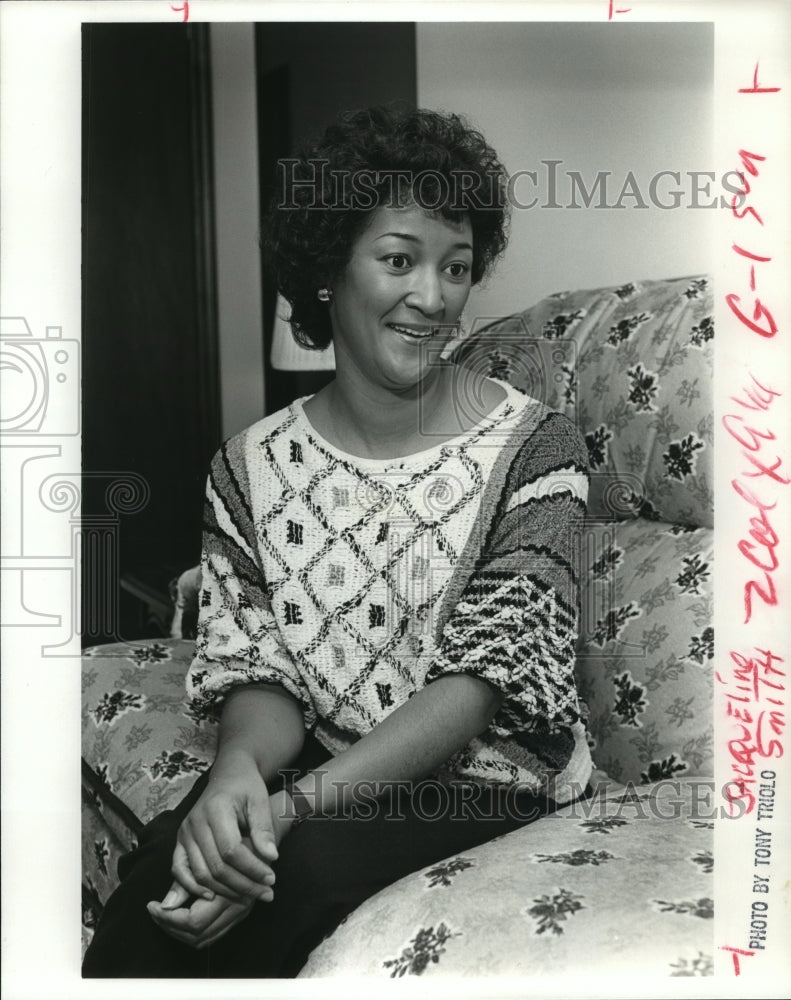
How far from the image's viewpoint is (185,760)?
1.22 metres

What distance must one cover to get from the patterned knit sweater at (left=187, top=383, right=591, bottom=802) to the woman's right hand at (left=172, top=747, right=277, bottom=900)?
144mm

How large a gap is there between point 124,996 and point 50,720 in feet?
0.86

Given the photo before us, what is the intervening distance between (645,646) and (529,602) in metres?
0.21

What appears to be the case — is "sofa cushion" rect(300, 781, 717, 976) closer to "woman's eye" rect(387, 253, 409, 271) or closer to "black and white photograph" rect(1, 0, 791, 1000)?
"black and white photograph" rect(1, 0, 791, 1000)

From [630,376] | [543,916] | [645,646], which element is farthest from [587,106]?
[543,916]

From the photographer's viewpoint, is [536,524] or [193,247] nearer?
[536,524]

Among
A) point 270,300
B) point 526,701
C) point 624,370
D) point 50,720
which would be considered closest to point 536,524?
point 526,701

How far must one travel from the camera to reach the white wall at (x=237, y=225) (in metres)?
1.14

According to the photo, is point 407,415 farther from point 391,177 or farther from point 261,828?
point 261,828

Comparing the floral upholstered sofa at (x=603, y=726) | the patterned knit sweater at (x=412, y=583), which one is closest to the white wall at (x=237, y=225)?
the patterned knit sweater at (x=412, y=583)

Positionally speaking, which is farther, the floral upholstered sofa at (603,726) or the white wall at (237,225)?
the white wall at (237,225)

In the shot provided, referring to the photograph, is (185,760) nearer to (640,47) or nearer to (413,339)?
(413,339)

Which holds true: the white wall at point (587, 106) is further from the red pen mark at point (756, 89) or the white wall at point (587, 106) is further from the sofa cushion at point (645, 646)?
the sofa cushion at point (645, 646)

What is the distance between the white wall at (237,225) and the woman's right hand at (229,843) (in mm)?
390
